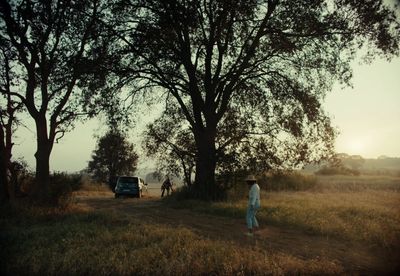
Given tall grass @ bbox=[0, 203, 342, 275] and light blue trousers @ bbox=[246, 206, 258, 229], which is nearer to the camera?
tall grass @ bbox=[0, 203, 342, 275]

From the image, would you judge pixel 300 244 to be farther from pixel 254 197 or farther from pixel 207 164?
pixel 207 164

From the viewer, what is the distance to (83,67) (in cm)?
2139

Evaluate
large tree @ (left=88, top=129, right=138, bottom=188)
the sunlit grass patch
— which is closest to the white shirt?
the sunlit grass patch

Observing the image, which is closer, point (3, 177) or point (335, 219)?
point (335, 219)

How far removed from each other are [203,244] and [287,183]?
32.0 m

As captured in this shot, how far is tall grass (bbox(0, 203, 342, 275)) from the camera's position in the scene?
9.57 meters

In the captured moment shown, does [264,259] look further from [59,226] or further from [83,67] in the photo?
[83,67]

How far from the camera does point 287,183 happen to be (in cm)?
4225

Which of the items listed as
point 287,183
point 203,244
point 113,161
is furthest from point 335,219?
point 113,161

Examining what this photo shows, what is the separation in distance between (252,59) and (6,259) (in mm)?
17293

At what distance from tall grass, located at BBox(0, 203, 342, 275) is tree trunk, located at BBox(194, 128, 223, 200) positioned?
11.8 meters

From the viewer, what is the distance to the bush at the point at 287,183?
38.5 m

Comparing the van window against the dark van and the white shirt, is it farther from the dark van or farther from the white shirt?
the white shirt

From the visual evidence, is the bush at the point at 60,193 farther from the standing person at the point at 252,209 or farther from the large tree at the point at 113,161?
the large tree at the point at 113,161
